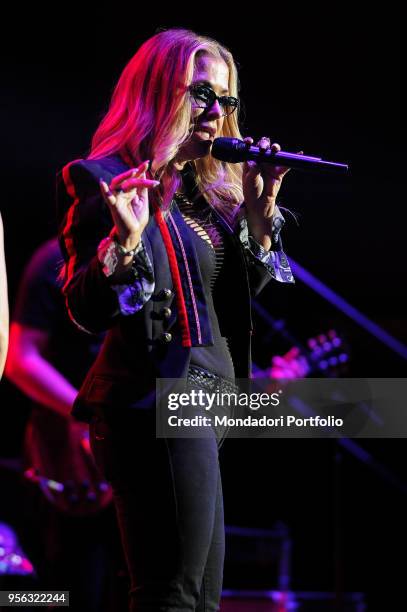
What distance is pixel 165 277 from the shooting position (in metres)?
1.48

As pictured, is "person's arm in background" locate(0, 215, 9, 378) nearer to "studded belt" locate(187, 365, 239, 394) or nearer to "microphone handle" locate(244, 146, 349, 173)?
"studded belt" locate(187, 365, 239, 394)

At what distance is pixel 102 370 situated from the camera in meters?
1.45

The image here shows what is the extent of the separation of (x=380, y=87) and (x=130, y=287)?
2.48 m

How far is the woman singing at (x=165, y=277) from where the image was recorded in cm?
133

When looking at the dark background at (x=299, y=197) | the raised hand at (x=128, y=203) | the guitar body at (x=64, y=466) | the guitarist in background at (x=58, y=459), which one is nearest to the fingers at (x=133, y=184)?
the raised hand at (x=128, y=203)

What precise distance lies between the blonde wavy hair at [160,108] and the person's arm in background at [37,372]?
3.26 feet

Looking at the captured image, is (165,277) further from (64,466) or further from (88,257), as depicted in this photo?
(64,466)

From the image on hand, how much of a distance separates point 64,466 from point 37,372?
11.5 inches

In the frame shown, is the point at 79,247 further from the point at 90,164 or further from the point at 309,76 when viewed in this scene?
the point at 309,76

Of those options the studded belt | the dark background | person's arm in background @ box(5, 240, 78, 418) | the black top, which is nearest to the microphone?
the black top

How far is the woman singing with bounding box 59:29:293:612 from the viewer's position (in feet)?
4.35

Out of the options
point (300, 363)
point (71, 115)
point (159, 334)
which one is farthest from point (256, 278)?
point (71, 115)

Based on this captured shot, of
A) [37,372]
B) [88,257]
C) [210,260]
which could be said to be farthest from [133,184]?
[37,372]

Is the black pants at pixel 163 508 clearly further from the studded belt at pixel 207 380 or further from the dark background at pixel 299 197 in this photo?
the dark background at pixel 299 197
